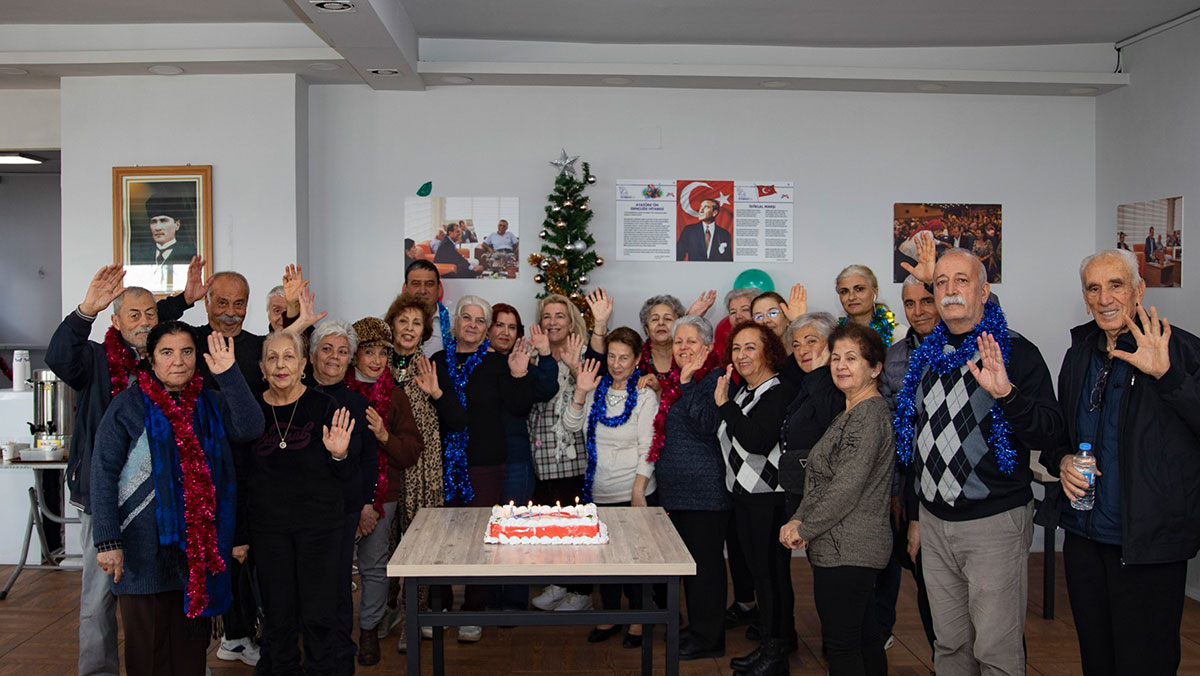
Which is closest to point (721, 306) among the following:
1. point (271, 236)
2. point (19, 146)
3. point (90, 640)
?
point (271, 236)

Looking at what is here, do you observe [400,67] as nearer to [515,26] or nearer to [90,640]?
[515,26]

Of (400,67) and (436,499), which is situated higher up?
(400,67)

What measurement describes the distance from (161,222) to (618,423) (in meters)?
3.68

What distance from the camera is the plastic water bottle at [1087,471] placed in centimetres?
290

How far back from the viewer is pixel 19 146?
265 inches

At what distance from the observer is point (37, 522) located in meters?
5.57

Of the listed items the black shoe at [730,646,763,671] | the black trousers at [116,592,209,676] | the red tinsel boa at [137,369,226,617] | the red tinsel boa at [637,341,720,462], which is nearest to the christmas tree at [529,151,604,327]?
the red tinsel boa at [637,341,720,462]

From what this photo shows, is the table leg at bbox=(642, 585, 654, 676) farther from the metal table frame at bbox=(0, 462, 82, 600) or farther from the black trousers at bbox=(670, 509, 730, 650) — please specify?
the metal table frame at bbox=(0, 462, 82, 600)

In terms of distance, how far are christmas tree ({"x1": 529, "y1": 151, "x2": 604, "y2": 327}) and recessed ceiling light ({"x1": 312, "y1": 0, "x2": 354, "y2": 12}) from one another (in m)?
2.04

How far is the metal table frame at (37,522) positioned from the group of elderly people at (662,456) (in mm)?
1889

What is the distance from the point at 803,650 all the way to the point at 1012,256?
3699 mm

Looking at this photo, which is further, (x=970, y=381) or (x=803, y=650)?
(x=803, y=650)

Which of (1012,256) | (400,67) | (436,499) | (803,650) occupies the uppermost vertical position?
(400,67)

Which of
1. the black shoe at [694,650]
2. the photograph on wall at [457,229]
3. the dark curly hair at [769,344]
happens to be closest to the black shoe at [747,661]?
the black shoe at [694,650]
